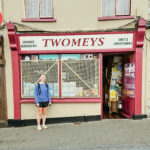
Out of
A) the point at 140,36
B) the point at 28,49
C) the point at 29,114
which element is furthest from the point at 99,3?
the point at 29,114

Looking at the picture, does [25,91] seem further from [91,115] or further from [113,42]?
[113,42]

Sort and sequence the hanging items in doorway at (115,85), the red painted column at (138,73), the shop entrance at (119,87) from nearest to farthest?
the red painted column at (138,73)
the shop entrance at (119,87)
the hanging items in doorway at (115,85)

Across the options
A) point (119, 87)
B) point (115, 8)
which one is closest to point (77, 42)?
point (115, 8)

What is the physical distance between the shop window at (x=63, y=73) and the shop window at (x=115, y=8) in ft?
5.72

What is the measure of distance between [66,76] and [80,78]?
548 mm

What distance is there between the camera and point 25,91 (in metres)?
5.25

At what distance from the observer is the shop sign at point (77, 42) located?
499cm

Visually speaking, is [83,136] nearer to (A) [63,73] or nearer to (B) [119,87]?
(A) [63,73]

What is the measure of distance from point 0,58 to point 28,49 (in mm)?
1083

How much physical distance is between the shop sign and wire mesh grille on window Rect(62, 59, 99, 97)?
60cm

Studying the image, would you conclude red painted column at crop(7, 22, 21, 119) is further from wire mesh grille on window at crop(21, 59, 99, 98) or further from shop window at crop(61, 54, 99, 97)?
shop window at crop(61, 54, 99, 97)

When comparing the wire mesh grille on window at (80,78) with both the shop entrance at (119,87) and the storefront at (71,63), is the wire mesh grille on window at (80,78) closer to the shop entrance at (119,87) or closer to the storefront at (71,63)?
the storefront at (71,63)

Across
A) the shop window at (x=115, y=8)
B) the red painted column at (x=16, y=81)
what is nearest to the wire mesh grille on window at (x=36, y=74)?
the red painted column at (x=16, y=81)

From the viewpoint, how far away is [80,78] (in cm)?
527
